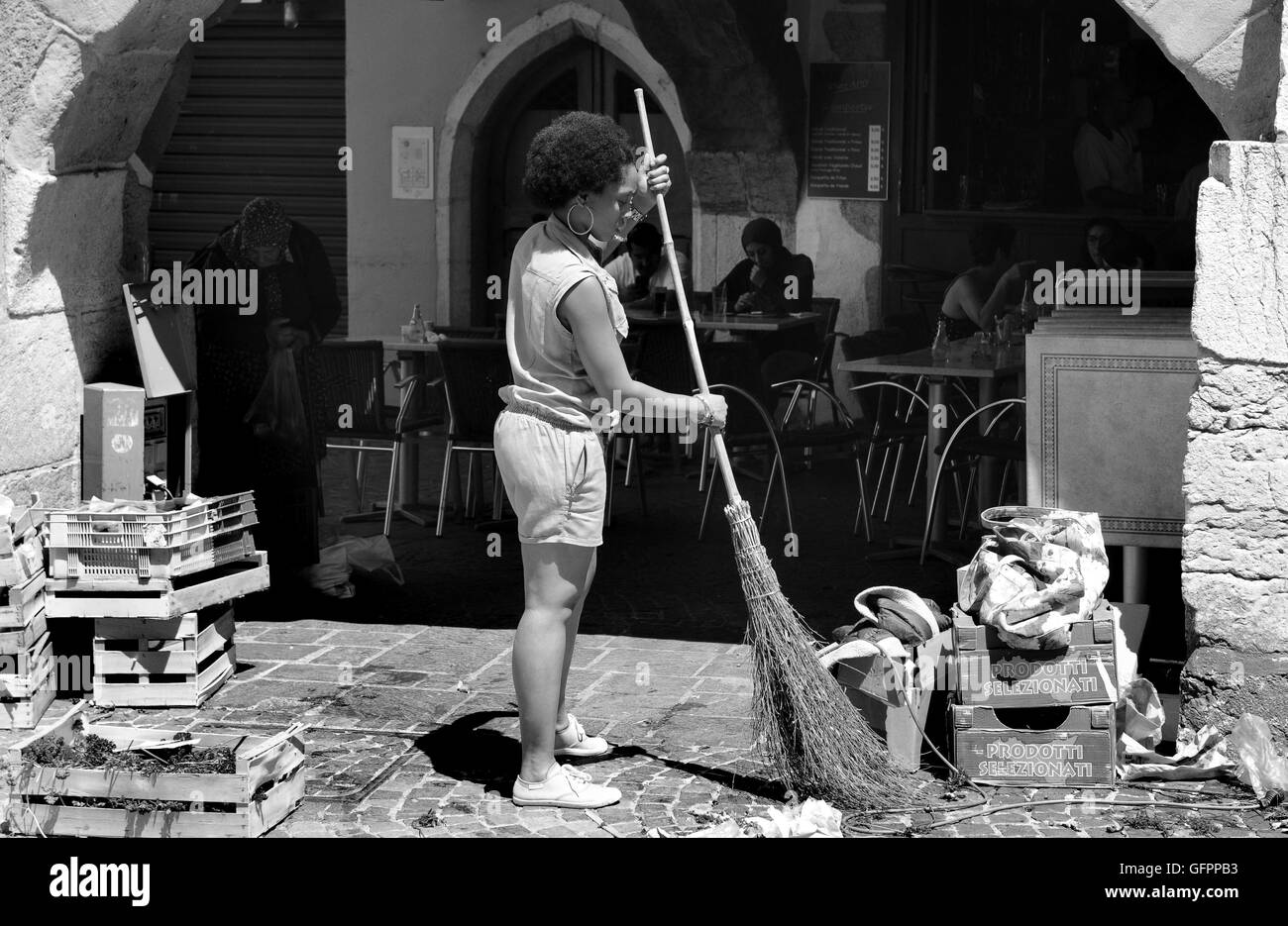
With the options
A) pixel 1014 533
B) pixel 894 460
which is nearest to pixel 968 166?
pixel 894 460

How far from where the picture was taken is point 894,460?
9.98m

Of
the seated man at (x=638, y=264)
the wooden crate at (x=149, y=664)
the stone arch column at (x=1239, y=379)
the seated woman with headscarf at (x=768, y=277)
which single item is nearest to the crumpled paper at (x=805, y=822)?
the stone arch column at (x=1239, y=379)

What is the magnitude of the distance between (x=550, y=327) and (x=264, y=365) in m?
2.92

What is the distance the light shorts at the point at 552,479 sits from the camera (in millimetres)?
4812

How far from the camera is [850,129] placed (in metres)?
12.3

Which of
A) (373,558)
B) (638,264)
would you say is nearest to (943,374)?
(373,558)

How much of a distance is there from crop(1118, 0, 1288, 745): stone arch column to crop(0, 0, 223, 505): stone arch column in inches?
141

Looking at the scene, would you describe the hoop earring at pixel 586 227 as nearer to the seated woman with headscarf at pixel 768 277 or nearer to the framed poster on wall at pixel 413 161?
the seated woman with headscarf at pixel 768 277

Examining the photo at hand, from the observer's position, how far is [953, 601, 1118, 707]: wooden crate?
16.7 feet

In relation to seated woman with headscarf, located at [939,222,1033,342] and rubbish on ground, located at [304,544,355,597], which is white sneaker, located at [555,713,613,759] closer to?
rubbish on ground, located at [304,544,355,597]

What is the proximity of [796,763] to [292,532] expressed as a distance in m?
3.36

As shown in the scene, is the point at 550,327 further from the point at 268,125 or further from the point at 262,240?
the point at 268,125

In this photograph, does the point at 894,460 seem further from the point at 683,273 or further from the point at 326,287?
the point at 326,287

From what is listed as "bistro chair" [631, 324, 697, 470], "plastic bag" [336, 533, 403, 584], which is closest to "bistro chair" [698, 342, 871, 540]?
"bistro chair" [631, 324, 697, 470]
